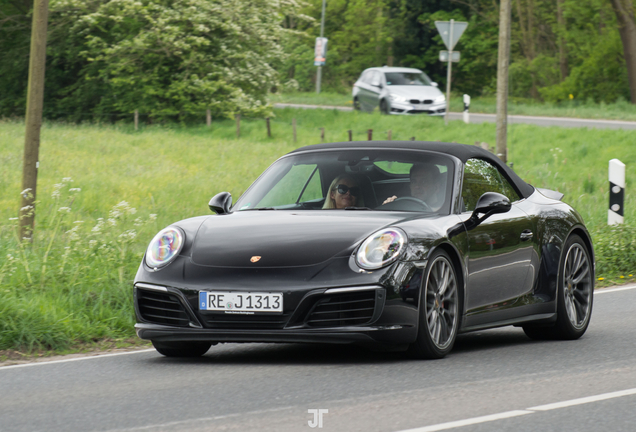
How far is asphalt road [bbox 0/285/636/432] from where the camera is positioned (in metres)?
5.08

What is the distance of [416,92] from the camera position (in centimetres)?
3503

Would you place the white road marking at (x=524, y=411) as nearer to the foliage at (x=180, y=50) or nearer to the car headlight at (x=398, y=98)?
the car headlight at (x=398, y=98)

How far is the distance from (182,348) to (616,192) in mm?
7808

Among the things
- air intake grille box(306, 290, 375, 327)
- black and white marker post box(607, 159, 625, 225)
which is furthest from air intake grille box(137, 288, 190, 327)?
black and white marker post box(607, 159, 625, 225)

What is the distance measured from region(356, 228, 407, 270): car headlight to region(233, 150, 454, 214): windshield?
2.43 ft

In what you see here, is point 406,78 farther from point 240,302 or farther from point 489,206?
point 240,302

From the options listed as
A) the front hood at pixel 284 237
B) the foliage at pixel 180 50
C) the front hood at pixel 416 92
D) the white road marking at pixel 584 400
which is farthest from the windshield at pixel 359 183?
the foliage at pixel 180 50

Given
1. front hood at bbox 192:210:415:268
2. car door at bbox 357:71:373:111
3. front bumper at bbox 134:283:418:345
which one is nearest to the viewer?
front bumper at bbox 134:283:418:345

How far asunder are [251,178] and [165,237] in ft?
47.7

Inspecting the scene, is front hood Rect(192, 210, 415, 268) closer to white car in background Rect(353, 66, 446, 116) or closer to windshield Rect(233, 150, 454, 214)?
windshield Rect(233, 150, 454, 214)

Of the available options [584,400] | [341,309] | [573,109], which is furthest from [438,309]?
[573,109]

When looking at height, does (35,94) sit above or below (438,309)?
above

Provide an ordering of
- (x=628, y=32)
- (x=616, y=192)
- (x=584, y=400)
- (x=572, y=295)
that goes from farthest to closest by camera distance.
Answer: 1. (x=628, y=32)
2. (x=616, y=192)
3. (x=572, y=295)
4. (x=584, y=400)

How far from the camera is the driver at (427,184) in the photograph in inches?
286
